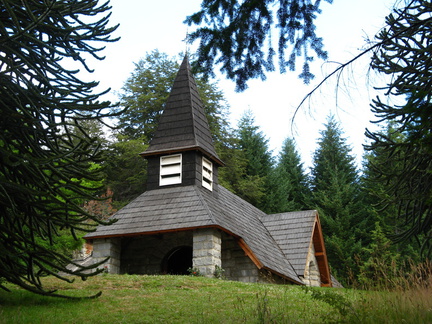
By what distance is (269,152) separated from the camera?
37.4 m

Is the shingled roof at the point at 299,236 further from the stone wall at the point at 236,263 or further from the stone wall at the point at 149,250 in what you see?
the stone wall at the point at 149,250

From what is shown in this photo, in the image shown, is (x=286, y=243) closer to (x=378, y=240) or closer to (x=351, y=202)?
(x=378, y=240)

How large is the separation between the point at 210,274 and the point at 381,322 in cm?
922

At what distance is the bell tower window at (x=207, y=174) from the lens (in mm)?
19438

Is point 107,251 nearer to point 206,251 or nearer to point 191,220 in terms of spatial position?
point 191,220

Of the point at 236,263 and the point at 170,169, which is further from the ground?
the point at 170,169

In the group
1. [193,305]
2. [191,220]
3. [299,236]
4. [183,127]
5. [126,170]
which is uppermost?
[126,170]

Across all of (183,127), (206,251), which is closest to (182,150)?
(183,127)

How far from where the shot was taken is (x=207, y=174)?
19.8m

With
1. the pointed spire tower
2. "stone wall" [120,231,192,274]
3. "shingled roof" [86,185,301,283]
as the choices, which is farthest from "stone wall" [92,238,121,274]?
the pointed spire tower

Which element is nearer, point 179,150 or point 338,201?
point 179,150

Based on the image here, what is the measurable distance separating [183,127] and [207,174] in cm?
198

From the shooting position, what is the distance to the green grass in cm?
707


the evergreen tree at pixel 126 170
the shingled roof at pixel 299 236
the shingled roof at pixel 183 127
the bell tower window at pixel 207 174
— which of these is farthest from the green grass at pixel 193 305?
the evergreen tree at pixel 126 170
